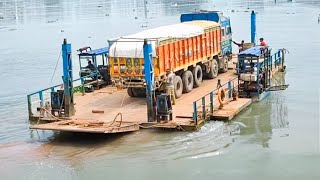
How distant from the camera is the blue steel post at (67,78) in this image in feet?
59.5

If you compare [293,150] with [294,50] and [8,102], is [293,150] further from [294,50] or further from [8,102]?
[294,50]

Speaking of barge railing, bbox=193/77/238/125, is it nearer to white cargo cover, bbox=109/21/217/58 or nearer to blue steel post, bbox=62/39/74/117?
white cargo cover, bbox=109/21/217/58

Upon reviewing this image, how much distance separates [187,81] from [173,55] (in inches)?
68.6

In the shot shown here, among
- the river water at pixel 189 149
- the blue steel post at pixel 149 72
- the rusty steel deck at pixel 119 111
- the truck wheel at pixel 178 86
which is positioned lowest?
the river water at pixel 189 149

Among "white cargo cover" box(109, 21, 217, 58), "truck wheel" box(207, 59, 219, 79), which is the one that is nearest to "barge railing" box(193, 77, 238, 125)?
"white cargo cover" box(109, 21, 217, 58)

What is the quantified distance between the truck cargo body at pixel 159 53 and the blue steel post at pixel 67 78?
1764mm

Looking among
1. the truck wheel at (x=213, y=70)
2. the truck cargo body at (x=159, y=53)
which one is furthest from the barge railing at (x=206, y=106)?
the truck wheel at (x=213, y=70)

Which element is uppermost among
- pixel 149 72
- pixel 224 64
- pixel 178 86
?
pixel 149 72

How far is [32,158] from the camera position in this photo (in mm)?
16188

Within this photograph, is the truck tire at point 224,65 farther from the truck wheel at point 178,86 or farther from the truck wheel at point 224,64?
the truck wheel at point 178,86

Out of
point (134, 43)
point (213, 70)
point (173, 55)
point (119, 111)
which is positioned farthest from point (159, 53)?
point (213, 70)

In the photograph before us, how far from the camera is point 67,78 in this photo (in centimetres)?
1838

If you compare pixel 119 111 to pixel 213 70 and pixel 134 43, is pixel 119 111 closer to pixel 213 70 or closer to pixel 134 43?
pixel 134 43

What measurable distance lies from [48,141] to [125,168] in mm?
3905
